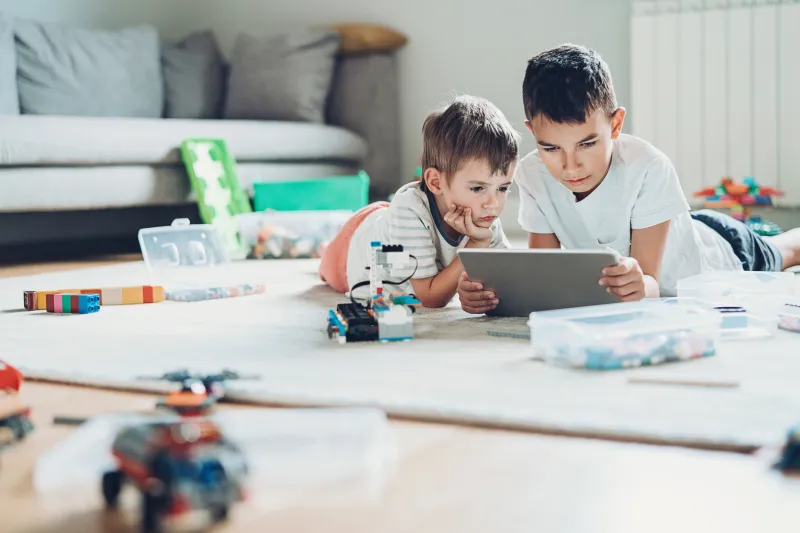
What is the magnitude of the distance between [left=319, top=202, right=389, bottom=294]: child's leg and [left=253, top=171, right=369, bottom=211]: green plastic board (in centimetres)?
102

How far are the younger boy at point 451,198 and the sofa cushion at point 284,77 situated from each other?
6.09 feet

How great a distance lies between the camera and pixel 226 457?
60 cm

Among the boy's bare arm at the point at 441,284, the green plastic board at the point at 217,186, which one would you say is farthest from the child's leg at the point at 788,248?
the green plastic board at the point at 217,186

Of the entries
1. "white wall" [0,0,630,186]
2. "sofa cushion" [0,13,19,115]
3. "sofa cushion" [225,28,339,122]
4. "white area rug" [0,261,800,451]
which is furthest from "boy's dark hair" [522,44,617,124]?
"sofa cushion" [225,28,339,122]

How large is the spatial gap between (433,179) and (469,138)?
0.32ft

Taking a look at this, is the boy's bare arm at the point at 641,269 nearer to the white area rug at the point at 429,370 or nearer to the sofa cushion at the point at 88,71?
the white area rug at the point at 429,370

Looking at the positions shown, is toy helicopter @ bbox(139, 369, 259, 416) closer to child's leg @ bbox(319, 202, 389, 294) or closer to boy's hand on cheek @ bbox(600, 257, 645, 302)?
boy's hand on cheek @ bbox(600, 257, 645, 302)

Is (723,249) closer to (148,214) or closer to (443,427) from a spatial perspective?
Answer: (443,427)

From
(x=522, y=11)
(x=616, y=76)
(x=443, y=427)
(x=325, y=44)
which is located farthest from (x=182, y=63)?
(x=443, y=427)

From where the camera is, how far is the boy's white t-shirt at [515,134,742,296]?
4.68 ft

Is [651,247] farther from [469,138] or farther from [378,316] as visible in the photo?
[378,316]

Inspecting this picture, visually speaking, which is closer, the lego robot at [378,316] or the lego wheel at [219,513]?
the lego wheel at [219,513]

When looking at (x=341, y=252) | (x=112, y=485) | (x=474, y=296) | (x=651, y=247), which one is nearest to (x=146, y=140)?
(x=341, y=252)

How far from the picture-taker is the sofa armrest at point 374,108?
345 cm
